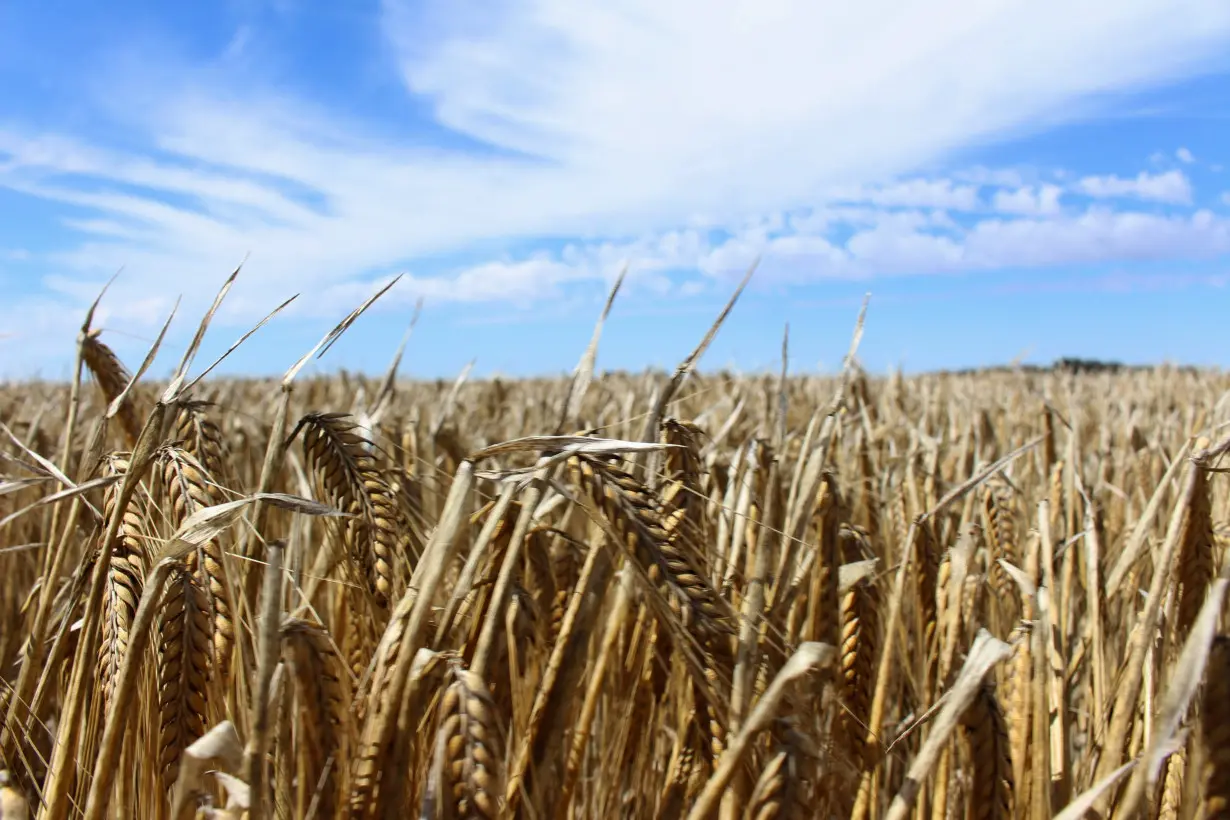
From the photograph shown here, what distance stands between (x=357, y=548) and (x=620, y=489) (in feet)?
1.12

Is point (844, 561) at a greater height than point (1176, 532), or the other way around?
point (1176, 532)

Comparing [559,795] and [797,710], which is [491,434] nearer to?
[559,795]

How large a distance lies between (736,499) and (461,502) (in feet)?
3.08

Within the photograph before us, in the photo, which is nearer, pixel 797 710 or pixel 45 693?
pixel 797 710

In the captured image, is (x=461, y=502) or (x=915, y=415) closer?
(x=461, y=502)

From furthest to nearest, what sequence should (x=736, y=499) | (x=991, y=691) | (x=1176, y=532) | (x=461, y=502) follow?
(x=736, y=499), (x=1176, y=532), (x=991, y=691), (x=461, y=502)

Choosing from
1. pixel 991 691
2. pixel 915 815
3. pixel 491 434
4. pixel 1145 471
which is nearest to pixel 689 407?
pixel 491 434

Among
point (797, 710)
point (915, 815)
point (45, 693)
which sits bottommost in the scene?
point (915, 815)

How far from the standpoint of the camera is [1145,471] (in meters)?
2.85

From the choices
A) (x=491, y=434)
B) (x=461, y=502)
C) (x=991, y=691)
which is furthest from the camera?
(x=491, y=434)

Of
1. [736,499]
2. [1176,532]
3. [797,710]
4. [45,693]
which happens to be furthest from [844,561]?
[45,693]

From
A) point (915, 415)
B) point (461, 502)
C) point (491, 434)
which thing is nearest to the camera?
point (461, 502)

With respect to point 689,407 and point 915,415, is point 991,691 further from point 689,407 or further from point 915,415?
point 915,415

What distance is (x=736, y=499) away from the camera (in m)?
1.63
